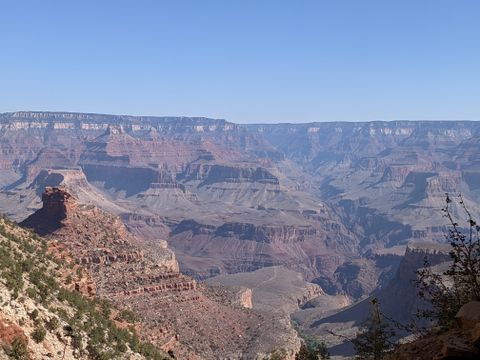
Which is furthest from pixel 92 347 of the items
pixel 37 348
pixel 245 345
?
pixel 245 345

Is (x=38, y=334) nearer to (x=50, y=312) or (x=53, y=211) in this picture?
(x=50, y=312)

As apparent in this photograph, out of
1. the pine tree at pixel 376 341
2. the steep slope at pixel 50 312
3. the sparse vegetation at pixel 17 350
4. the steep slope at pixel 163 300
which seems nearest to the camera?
the sparse vegetation at pixel 17 350

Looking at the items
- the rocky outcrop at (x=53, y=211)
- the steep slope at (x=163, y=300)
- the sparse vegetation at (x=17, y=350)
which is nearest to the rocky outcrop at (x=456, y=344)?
the sparse vegetation at (x=17, y=350)

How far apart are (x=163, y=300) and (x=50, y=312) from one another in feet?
127

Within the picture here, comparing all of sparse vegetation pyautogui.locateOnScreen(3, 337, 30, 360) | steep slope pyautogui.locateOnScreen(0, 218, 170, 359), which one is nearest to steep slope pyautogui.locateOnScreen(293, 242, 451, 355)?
steep slope pyautogui.locateOnScreen(0, 218, 170, 359)

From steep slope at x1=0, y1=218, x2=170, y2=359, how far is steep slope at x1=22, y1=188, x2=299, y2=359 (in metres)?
18.1

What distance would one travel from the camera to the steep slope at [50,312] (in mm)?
23734

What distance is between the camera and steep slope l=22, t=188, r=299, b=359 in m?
59.9

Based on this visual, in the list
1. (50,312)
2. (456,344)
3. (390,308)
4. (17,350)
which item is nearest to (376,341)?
(456,344)

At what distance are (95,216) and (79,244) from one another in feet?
38.9

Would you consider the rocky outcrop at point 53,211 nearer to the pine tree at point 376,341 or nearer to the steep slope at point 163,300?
the steep slope at point 163,300

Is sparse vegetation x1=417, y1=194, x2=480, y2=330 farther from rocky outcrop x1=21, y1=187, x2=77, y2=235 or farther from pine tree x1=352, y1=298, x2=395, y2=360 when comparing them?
rocky outcrop x1=21, y1=187, x2=77, y2=235

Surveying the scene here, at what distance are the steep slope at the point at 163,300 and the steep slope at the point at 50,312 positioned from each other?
18057mm

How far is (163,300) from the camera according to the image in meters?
64.8
